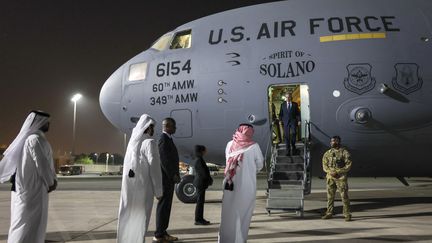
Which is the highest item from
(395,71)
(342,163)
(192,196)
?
(395,71)

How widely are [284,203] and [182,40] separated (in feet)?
19.3

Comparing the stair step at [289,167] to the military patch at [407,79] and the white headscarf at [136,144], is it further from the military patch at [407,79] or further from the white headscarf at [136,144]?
the white headscarf at [136,144]

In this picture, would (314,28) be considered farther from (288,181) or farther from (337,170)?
(288,181)

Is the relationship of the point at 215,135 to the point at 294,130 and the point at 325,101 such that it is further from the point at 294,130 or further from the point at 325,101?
the point at 325,101

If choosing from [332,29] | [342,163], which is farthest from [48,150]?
[332,29]

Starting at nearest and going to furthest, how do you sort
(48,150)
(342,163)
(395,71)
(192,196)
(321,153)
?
(48,150)
(342,163)
(395,71)
(321,153)
(192,196)

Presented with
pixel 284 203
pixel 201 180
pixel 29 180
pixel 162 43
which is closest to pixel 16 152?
pixel 29 180

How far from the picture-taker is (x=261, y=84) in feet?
39.9

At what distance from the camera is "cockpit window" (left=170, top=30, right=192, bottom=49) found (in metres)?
13.5

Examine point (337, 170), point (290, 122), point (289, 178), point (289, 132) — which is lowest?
point (289, 178)

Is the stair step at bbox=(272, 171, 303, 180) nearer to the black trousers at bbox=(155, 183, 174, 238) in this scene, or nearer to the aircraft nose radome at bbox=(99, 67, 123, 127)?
the black trousers at bbox=(155, 183, 174, 238)

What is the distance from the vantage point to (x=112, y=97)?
1379 centimetres

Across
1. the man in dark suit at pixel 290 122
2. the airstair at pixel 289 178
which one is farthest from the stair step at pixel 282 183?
the man in dark suit at pixel 290 122

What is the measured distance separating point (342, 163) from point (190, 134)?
4.49 metres
